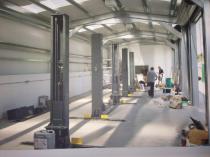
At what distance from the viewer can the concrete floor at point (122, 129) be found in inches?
184

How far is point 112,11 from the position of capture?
9.48 metres

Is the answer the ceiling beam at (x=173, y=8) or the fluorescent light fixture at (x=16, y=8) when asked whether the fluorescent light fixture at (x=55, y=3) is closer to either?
the fluorescent light fixture at (x=16, y=8)

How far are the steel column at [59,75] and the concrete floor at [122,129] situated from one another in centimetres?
60

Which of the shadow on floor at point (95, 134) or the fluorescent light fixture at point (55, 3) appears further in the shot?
the fluorescent light fixture at point (55, 3)

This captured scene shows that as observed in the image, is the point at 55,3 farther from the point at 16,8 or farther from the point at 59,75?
the point at 59,75

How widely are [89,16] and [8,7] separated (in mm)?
3488

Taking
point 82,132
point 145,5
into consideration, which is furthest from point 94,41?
point 82,132

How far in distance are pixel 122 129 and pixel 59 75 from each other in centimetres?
201

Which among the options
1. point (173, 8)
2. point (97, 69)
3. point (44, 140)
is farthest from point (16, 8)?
point (173, 8)

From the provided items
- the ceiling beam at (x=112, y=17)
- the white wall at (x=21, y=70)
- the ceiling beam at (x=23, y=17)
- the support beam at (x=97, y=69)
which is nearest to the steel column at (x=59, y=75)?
the support beam at (x=97, y=69)

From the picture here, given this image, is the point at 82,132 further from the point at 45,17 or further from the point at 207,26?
the point at 45,17

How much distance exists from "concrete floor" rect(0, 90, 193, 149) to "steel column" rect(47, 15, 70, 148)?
1.98 feet

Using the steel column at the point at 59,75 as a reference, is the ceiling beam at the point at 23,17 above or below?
above

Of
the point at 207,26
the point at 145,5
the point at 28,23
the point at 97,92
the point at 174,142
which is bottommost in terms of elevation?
the point at 174,142
